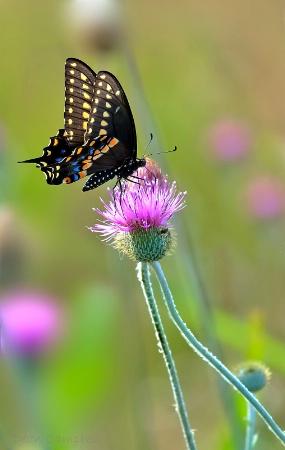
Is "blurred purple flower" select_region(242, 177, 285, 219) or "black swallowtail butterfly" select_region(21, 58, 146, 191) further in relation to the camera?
"blurred purple flower" select_region(242, 177, 285, 219)

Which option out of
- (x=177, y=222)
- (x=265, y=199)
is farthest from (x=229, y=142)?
(x=177, y=222)

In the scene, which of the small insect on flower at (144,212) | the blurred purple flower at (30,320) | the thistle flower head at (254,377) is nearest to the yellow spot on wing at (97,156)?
the small insect on flower at (144,212)

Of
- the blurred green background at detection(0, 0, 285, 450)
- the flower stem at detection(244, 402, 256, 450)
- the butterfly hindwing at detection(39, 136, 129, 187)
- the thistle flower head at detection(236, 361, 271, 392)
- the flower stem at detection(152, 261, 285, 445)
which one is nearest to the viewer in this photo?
the flower stem at detection(152, 261, 285, 445)

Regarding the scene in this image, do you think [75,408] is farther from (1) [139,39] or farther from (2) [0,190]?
(1) [139,39]

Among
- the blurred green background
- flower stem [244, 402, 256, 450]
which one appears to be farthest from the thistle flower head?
the blurred green background

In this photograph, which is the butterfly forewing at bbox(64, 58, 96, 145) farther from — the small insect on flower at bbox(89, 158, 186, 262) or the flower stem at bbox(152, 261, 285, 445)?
the flower stem at bbox(152, 261, 285, 445)

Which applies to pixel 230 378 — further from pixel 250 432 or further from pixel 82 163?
pixel 82 163
